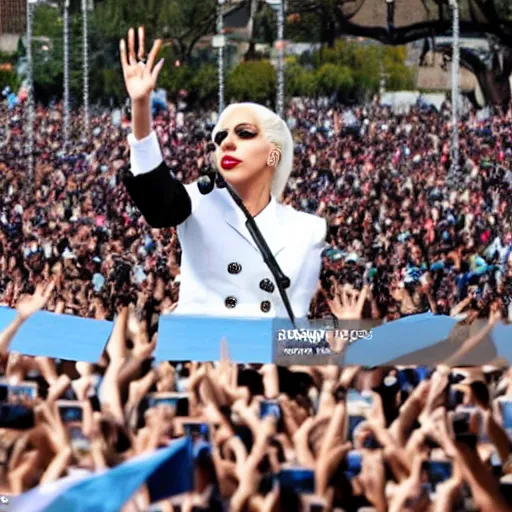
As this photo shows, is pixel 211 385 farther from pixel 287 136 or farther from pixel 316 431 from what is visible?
pixel 287 136

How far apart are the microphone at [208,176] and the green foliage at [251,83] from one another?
0.97 ft

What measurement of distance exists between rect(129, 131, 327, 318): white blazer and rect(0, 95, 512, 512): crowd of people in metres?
0.18

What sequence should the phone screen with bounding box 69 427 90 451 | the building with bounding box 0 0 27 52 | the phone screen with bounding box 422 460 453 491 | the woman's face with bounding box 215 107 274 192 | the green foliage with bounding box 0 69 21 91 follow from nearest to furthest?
the phone screen with bounding box 422 460 453 491, the phone screen with bounding box 69 427 90 451, the woman's face with bounding box 215 107 274 192, the building with bounding box 0 0 27 52, the green foliage with bounding box 0 69 21 91

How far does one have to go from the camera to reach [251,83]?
17.5 feet

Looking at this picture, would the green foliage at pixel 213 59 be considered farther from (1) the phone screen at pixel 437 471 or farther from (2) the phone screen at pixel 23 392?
(1) the phone screen at pixel 437 471

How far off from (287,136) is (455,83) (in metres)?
0.72

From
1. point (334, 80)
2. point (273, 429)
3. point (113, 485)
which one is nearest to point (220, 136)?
point (334, 80)

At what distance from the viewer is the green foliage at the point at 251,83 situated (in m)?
5.29

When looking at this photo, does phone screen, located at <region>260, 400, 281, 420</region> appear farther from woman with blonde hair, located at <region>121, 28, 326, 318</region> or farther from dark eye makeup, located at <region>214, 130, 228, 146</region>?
dark eye makeup, located at <region>214, 130, 228, 146</region>

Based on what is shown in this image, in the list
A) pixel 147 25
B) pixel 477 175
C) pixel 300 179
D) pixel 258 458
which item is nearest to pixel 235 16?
pixel 147 25

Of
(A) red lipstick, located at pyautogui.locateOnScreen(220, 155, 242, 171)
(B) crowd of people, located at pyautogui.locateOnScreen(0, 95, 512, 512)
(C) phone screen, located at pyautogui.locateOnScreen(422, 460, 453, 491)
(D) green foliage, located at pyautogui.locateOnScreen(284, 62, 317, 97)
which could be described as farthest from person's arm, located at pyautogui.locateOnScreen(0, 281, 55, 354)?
(C) phone screen, located at pyautogui.locateOnScreen(422, 460, 453, 491)

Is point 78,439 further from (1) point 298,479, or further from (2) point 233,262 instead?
(2) point 233,262

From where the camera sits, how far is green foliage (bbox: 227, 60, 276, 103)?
5.29m

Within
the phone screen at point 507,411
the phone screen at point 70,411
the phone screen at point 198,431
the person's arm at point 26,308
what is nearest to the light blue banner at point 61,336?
the person's arm at point 26,308
